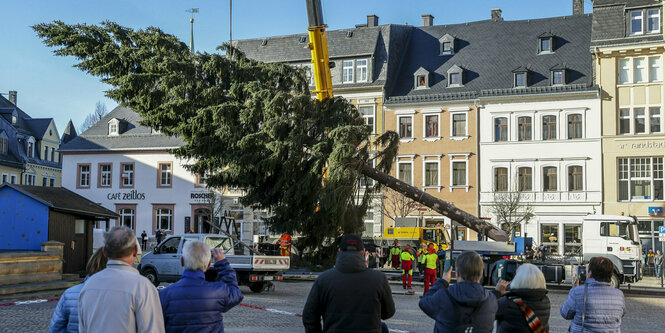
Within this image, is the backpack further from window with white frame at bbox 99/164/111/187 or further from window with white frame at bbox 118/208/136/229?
window with white frame at bbox 99/164/111/187

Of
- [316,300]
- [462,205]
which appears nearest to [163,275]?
[316,300]

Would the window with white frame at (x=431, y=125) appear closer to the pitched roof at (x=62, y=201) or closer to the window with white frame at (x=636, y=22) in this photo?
the window with white frame at (x=636, y=22)

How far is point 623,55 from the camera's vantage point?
40.8 m

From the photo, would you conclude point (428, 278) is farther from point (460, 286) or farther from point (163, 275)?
point (460, 286)

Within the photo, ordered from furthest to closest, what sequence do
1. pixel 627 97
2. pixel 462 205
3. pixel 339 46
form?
pixel 339 46
pixel 462 205
pixel 627 97

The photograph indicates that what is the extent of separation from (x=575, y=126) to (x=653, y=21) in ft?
22.6

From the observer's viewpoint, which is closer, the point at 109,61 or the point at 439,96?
the point at 109,61

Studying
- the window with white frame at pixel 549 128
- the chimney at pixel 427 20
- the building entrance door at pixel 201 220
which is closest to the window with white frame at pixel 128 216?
the building entrance door at pixel 201 220

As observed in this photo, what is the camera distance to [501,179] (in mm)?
43781

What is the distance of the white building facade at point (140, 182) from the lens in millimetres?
51031

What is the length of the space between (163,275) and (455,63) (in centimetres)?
3074

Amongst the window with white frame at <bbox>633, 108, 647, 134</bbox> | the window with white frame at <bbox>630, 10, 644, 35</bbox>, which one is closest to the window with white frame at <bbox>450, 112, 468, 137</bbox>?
the window with white frame at <bbox>633, 108, 647, 134</bbox>

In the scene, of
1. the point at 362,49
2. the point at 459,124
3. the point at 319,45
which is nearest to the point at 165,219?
the point at 362,49

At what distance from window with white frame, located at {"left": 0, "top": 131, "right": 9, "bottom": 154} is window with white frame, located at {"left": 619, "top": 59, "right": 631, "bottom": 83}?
45.8 meters
